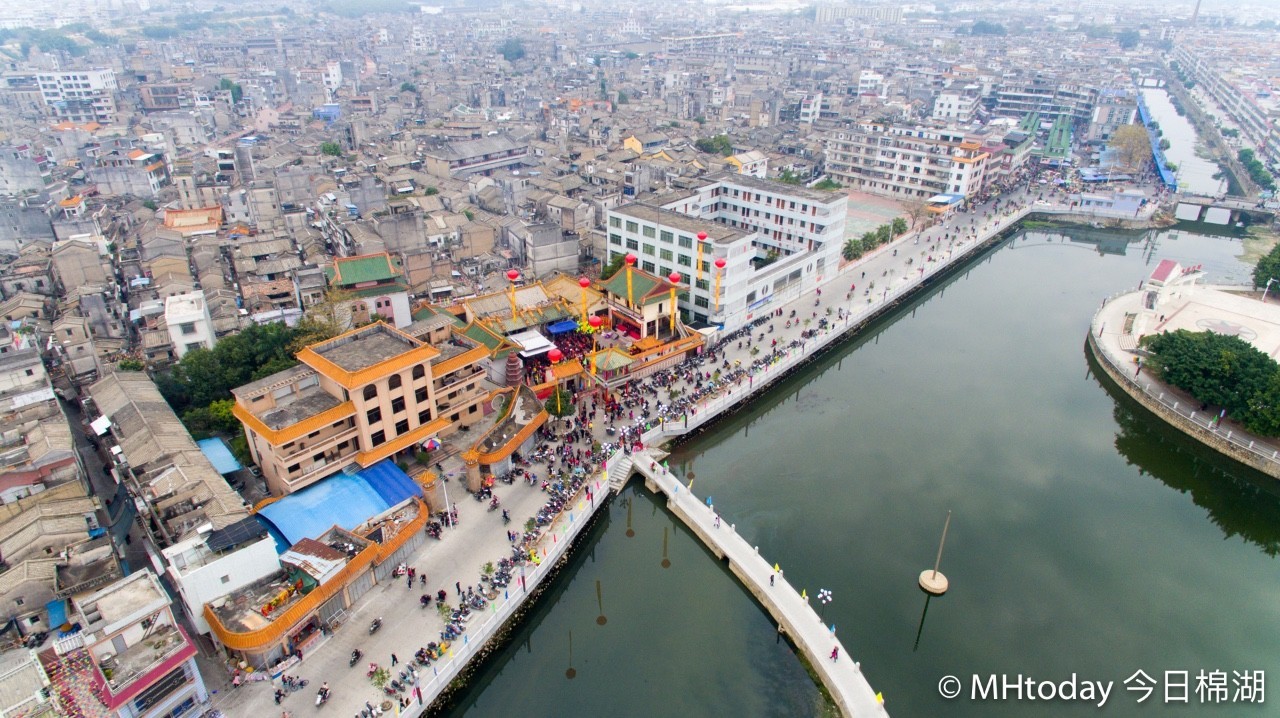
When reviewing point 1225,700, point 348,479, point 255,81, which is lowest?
point 1225,700

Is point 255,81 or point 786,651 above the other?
point 255,81

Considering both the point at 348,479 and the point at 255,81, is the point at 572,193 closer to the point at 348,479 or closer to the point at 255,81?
the point at 348,479

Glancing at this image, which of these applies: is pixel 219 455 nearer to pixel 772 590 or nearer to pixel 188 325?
pixel 188 325

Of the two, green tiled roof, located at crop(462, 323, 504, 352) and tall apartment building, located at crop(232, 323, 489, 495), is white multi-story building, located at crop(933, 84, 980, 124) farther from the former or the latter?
tall apartment building, located at crop(232, 323, 489, 495)

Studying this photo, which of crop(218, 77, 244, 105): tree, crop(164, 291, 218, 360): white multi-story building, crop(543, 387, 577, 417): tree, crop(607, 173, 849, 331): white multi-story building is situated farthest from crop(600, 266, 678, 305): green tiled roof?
crop(218, 77, 244, 105): tree

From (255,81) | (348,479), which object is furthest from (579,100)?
(348,479)

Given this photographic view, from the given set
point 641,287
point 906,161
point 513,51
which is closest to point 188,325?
point 641,287
